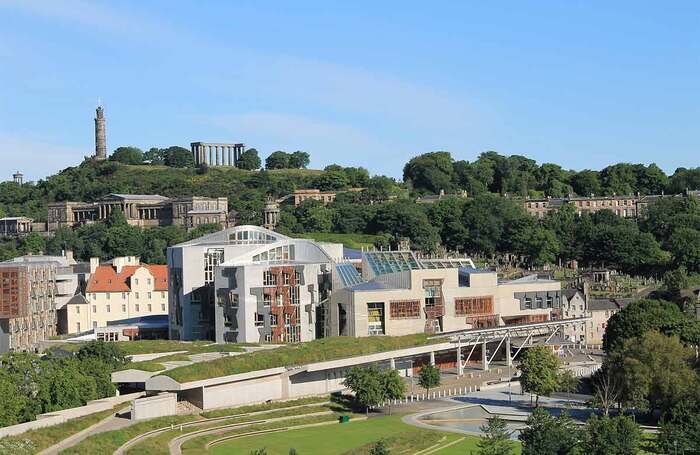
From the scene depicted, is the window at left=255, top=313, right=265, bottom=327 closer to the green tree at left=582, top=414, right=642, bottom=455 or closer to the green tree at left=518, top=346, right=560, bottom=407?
the green tree at left=518, top=346, right=560, bottom=407

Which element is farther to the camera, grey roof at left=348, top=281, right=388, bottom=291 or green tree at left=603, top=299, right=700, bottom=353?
grey roof at left=348, top=281, right=388, bottom=291

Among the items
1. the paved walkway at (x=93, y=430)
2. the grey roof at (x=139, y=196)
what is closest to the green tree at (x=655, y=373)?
the paved walkway at (x=93, y=430)

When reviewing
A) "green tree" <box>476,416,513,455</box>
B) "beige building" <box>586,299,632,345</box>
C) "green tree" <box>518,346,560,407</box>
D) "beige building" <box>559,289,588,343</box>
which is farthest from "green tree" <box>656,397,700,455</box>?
"beige building" <box>586,299,632,345</box>

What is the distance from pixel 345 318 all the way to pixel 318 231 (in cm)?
7161

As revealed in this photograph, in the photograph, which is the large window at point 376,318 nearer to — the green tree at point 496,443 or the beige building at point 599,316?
the beige building at point 599,316

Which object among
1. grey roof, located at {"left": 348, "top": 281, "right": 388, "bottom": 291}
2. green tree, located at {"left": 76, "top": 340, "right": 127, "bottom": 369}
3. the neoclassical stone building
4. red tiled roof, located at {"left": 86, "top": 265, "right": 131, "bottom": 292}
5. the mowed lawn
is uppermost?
the neoclassical stone building

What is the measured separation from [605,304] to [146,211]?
86653mm

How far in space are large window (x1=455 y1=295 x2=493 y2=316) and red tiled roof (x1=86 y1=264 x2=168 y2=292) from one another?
105 ft

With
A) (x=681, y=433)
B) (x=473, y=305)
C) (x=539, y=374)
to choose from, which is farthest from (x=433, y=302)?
(x=681, y=433)

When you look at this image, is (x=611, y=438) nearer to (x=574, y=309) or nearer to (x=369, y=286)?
(x=369, y=286)

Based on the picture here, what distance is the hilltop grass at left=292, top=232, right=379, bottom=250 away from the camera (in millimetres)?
146875

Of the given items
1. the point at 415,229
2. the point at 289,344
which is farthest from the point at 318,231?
the point at 289,344

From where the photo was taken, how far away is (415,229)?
149 m

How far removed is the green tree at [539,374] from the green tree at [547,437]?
48.6 feet
